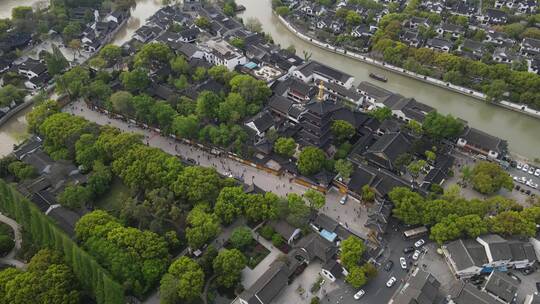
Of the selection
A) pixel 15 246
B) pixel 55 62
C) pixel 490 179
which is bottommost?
pixel 15 246

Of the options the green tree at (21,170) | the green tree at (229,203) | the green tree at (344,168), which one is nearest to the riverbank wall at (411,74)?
the green tree at (344,168)

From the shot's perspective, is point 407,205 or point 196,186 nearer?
point 407,205

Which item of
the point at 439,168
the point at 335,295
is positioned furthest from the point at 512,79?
the point at 335,295

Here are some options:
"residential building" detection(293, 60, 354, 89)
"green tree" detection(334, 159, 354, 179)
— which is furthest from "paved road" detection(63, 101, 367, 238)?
"residential building" detection(293, 60, 354, 89)

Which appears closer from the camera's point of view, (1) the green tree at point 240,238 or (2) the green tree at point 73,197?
(1) the green tree at point 240,238

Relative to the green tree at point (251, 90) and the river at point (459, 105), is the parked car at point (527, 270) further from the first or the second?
the green tree at point (251, 90)

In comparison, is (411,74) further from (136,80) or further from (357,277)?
(136,80)

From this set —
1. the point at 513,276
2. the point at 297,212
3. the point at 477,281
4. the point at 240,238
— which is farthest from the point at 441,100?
the point at 240,238
